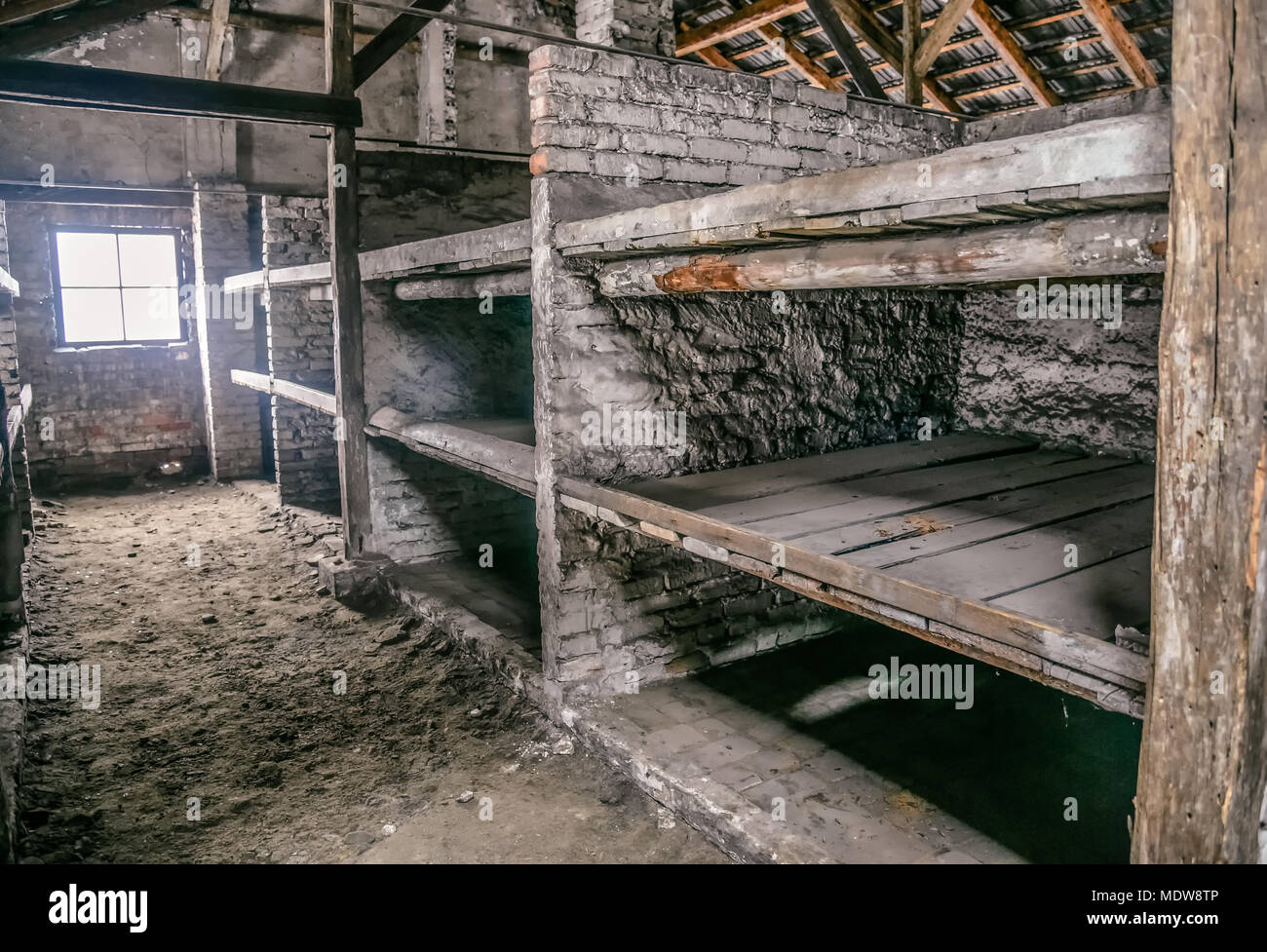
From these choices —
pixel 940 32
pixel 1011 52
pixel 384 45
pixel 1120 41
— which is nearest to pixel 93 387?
pixel 384 45

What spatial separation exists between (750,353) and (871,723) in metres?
Result: 1.64

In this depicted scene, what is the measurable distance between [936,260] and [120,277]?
9.25m

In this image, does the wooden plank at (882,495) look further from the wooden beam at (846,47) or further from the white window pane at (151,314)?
the white window pane at (151,314)

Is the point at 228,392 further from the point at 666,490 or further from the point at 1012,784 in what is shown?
the point at 1012,784

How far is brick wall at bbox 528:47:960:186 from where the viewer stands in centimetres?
328

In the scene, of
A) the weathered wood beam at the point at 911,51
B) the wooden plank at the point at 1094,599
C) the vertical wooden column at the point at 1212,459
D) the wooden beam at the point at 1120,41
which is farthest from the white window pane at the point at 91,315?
the wooden beam at the point at 1120,41

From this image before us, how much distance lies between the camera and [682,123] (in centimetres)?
354

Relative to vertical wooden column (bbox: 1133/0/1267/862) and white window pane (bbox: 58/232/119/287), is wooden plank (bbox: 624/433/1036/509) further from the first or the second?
white window pane (bbox: 58/232/119/287)

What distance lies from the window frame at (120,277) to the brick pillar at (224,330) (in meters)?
0.42

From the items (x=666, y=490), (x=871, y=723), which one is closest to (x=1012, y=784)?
(x=871, y=723)

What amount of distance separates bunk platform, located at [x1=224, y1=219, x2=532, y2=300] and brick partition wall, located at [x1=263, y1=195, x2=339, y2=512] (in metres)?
1.80

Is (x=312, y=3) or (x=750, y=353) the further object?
(x=312, y=3)

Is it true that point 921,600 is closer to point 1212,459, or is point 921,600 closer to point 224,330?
point 1212,459

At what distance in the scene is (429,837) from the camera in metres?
2.98
